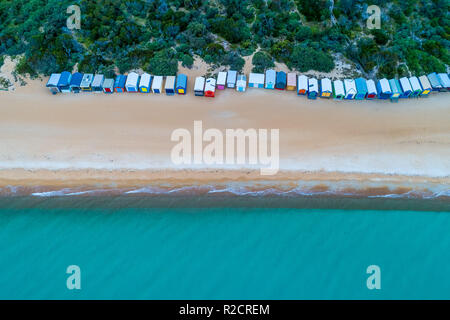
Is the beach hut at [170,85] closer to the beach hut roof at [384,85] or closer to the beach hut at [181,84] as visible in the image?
the beach hut at [181,84]

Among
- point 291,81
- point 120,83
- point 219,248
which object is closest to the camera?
point 219,248

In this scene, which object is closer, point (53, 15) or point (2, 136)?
point (2, 136)

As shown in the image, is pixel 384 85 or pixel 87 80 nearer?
pixel 384 85

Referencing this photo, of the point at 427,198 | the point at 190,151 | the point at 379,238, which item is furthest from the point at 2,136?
the point at 427,198

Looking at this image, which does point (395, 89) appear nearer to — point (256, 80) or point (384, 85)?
point (384, 85)

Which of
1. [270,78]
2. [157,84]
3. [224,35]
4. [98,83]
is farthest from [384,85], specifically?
[98,83]

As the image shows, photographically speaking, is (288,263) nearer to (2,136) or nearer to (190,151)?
(190,151)
